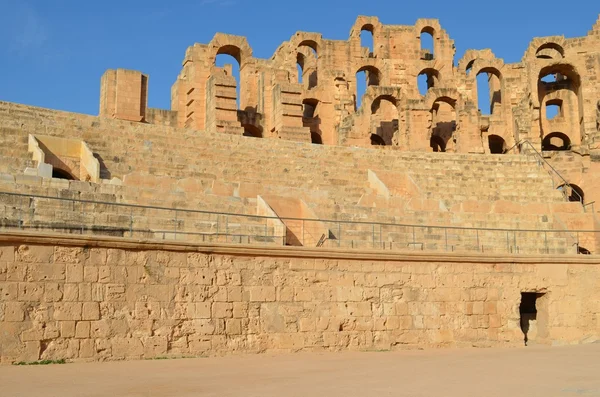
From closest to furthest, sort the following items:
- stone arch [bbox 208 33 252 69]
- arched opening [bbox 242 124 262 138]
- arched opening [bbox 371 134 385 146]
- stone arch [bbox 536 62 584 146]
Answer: arched opening [bbox 242 124 262 138] < stone arch [bbox 208 33 252 69] < stone arch [bbox 536 62 584 146] < arched opening [bbox 371 134 385 146]

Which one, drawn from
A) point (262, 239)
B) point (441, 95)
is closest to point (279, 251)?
point (262, 239)

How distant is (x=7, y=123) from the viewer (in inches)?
709

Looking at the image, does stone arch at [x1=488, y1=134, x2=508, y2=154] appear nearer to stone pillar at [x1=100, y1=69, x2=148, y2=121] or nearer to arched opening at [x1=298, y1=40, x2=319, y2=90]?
arched opening at [x1=298, y1=40, x2=319, y2=90]

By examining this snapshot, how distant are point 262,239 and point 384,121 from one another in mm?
21729

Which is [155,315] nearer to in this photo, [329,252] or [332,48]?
[329,252]

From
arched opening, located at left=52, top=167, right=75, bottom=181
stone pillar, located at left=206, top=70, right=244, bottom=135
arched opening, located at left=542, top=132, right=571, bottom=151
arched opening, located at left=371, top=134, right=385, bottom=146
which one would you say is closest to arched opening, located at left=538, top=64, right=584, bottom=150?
arched opening, located at left=542, top=132, right=571, bottom=151

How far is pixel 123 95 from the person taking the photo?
84.0ft

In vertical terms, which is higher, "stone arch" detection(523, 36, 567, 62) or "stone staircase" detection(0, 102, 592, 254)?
"stone arch" detection(523, 36, 567, 62)

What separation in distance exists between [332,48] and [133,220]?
76.8ft

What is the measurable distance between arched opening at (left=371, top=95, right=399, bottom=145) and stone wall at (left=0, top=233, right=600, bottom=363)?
63.9ft

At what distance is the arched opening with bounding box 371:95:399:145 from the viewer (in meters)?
35.0

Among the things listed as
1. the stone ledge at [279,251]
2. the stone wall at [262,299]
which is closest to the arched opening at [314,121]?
the stone ledge at [279,251]

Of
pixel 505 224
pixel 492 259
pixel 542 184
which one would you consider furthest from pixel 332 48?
pixel 492 259

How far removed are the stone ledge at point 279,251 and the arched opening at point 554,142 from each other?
2089 centimetres
